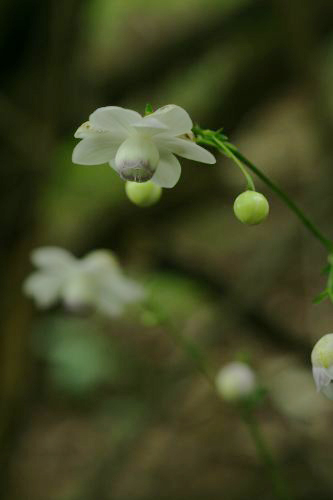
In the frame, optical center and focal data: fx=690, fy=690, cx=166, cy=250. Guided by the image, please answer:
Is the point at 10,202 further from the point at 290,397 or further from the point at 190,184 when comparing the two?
the point at 290,397

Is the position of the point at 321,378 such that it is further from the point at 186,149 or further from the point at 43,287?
the point at 43,287

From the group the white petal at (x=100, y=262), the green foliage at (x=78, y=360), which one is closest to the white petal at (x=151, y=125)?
the white petal at (x=100, y=262)

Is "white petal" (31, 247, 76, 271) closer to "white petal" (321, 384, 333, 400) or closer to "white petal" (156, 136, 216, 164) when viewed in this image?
"white petal" (156, 136, 216, 164)

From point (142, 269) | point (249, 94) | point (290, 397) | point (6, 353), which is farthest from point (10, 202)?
point (290, 397)

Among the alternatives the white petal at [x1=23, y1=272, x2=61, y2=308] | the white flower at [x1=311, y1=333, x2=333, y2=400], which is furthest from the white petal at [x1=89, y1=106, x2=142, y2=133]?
the white petal at [x1=23, y1=272, x2=61, y2=308]

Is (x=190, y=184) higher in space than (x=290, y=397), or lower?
higher

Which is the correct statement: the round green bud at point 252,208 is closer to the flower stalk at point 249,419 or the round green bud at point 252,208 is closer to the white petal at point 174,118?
the white petal at point 174,118

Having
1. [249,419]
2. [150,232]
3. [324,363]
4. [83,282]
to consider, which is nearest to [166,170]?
[324,363]
